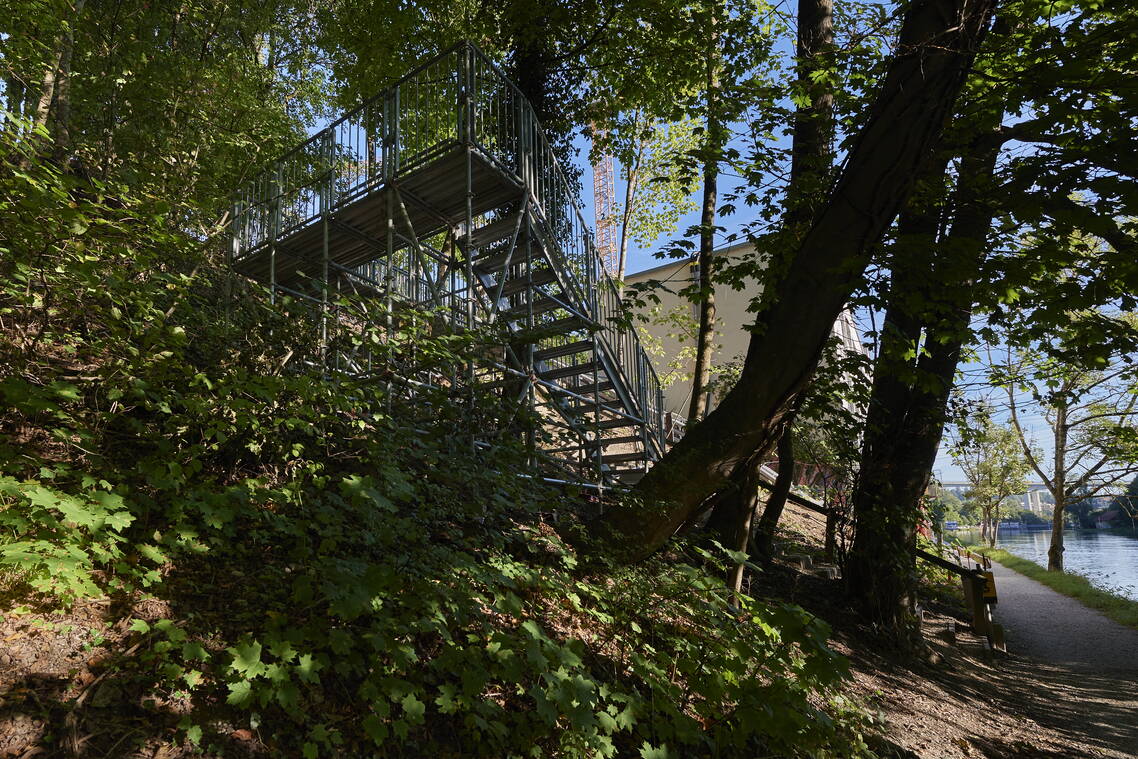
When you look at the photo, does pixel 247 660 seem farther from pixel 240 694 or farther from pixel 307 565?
pixel 307 565

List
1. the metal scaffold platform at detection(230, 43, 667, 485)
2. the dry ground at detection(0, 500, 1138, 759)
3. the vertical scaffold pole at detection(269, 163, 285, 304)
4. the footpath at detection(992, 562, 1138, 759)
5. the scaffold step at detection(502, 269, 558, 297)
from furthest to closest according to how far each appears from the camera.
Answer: the vertical scaffold pole at detection(269, 163, 285, 304), the scaffold step at detection(502, 269, 558, 297), the metal scaffold platform at detection(230, 43, 667, 485), the footpath at detection(992, 562, 1138, 759), the dry ground at detection(0, 500, 1138, 759)

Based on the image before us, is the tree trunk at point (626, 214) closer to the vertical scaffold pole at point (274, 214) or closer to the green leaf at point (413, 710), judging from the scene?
the vertical scaffold pole at point (274, 214)

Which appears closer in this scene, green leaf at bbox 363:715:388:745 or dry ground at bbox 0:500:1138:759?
dry ground at bbox 0:500:1138:759

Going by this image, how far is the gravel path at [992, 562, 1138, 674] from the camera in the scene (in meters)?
8.34

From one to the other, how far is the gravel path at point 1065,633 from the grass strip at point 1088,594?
202mm

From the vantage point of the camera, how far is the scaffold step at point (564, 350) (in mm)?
7496

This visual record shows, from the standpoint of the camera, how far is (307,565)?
345cm

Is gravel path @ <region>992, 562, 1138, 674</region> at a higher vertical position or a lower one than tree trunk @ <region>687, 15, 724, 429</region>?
lower

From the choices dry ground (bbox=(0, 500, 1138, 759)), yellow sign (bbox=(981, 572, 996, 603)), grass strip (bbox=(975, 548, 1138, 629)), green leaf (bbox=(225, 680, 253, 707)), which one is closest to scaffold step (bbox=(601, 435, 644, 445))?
dry ground (bbox=(0, 500, 1138, 759))

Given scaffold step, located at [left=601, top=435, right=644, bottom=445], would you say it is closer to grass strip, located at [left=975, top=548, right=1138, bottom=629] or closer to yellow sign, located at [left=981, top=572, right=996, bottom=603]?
yellow sign, located at [left=981, top=572, right=996, bottom=603]

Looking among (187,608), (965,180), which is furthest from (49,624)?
(965,180)

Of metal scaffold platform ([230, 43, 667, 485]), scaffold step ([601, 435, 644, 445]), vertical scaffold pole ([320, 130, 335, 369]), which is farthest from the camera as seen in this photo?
scaffold step ([601, 435, 644, 445])

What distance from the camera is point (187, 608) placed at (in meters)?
3.00

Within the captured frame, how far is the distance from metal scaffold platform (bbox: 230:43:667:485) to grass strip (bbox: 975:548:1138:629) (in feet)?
31.3
